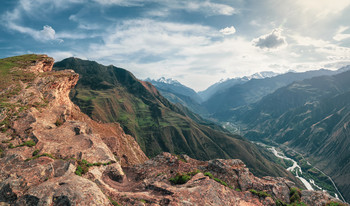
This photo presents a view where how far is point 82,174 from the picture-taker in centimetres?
2158

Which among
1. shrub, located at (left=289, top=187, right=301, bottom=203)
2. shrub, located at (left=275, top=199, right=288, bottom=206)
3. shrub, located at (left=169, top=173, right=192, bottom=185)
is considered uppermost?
shrub, located at (left=169, top=173, right=192, bottom=185)

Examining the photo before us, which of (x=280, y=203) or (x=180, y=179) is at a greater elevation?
(x=180, y=179)

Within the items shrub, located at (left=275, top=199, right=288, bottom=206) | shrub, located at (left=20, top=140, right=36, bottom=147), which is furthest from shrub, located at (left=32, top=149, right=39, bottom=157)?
shrub, located at (left=275, top=199, right=288, bottom=206)

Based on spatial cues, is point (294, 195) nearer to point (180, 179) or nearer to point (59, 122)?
point (180, 179)

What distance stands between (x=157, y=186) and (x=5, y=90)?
37350 mm

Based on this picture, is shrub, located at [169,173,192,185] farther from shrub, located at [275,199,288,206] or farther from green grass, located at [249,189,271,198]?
shrub, located at [275,199,288,206]

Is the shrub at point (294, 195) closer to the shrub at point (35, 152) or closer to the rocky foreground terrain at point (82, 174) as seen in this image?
the rocky foreground terrain at point (82, 174)

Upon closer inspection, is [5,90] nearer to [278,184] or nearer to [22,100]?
[22,100]

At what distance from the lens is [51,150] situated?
24.3 metres

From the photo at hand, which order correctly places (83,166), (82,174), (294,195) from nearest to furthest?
1. (82,174)
2. (83,166)
3. (294,195)

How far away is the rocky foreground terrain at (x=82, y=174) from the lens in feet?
54.3

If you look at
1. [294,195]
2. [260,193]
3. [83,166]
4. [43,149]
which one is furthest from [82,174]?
[294,195]

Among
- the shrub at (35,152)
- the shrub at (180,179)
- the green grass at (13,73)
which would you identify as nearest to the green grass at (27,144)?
the shrub at (35,152)

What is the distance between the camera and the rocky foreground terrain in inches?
651
